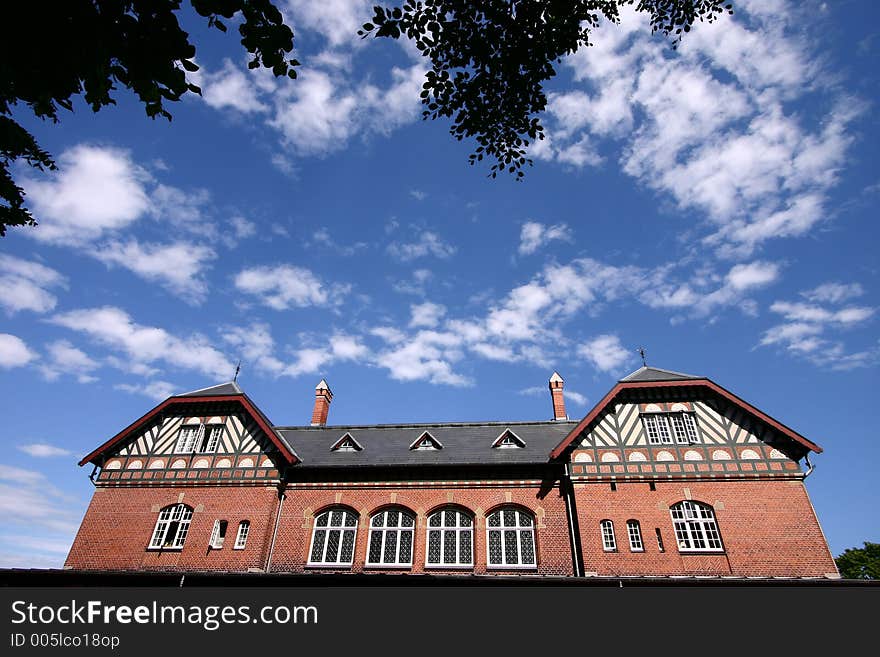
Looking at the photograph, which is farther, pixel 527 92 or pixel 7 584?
pixel 7 584

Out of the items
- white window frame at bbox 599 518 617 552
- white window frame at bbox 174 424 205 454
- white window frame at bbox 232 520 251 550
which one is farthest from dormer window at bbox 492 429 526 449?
white window frame at bbox 174 424 205 454

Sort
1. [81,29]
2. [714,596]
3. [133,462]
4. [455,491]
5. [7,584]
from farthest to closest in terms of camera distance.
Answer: [133,462] → [455,491] → [7,584] → [714,596] → [81,29]

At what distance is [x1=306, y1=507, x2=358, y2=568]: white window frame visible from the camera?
1747 centimetres

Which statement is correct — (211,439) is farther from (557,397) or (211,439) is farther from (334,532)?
(557,397)

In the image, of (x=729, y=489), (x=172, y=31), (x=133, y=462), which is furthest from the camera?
(x=133, y=462)

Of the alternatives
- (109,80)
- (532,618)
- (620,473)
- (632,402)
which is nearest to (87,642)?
(532,618)

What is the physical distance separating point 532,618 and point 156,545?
623 inches

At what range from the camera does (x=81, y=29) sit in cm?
405

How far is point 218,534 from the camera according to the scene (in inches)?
713

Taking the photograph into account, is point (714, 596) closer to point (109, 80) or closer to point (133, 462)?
point (109, 80)

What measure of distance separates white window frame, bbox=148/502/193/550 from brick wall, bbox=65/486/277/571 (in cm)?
17

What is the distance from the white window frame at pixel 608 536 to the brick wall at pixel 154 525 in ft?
40.7

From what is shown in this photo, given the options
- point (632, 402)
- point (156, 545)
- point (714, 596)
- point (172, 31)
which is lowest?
point (714, 596)

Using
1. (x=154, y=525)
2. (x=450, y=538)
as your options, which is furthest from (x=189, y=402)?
(x=450, y=538)
